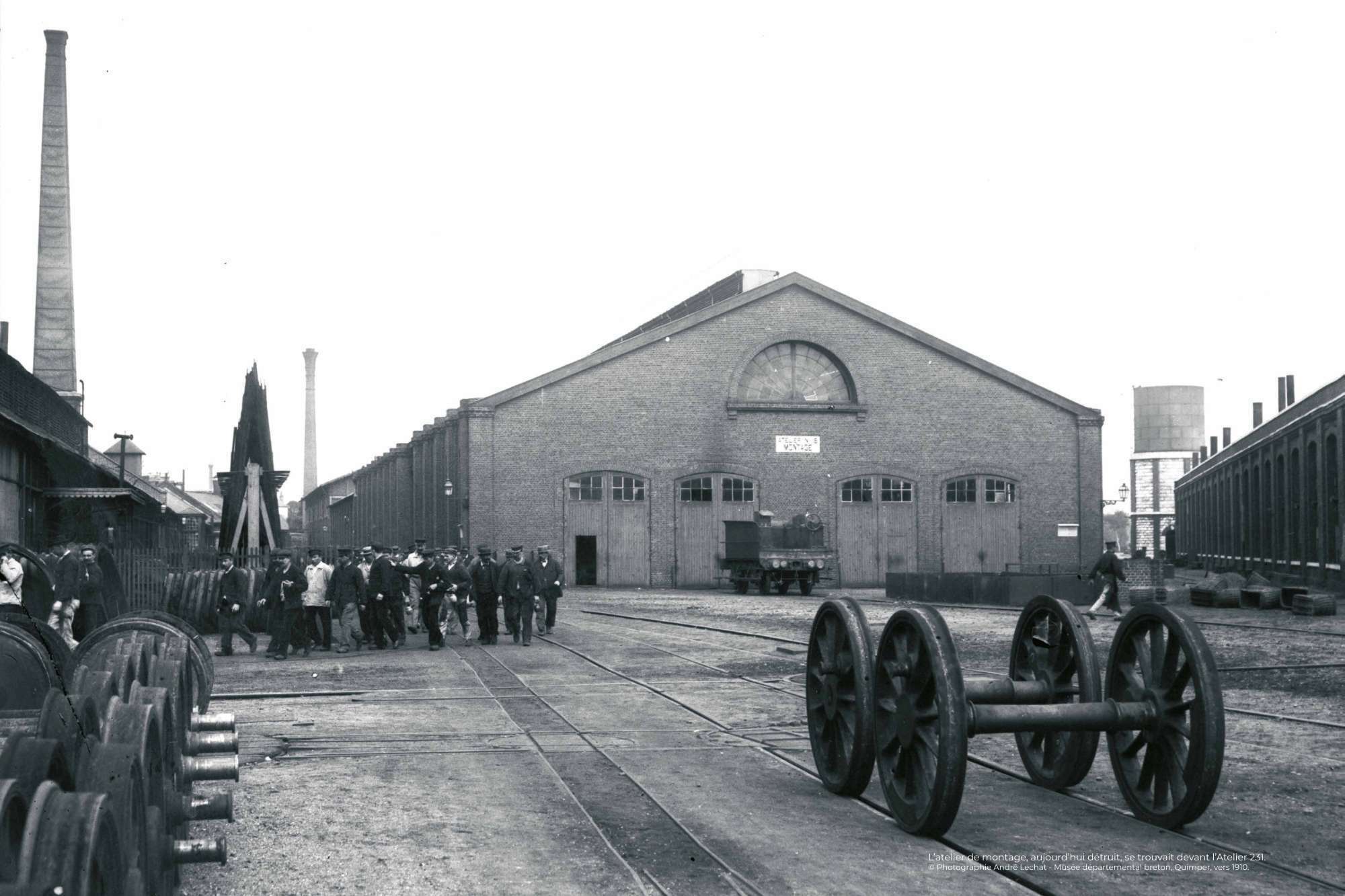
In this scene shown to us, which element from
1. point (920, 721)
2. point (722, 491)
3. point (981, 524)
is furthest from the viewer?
point (981, 524)

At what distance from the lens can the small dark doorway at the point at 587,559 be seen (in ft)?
134

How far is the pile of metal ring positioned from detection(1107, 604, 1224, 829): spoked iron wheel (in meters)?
4.31

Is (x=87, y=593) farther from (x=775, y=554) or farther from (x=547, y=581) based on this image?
(x=775, y=554)

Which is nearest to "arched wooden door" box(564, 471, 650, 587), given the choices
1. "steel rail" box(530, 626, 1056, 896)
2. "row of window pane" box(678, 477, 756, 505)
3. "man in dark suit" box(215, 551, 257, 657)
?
"row of window pane" box(678, 477, 756, 505)

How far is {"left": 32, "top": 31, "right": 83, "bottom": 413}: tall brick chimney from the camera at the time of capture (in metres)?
36.2

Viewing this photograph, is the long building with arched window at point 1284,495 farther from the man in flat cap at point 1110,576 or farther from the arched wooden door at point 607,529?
the arched wooden door at point 607,529

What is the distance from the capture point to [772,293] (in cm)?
4312

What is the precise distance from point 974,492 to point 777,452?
686 centimetres

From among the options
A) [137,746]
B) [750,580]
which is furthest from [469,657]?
[750,580]

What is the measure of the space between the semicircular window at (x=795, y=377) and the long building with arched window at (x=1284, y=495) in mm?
14324

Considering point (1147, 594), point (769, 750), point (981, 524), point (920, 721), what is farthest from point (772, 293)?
point (920, 721)

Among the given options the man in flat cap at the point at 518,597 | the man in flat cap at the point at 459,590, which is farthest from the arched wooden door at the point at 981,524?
the man in flat cap at the point at 459,590

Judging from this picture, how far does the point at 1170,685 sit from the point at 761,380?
121 feet

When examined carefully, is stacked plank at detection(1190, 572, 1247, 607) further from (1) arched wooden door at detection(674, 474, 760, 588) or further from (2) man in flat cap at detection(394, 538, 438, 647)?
(2) man in flat cap at detection(394, 538, 438, 647)
